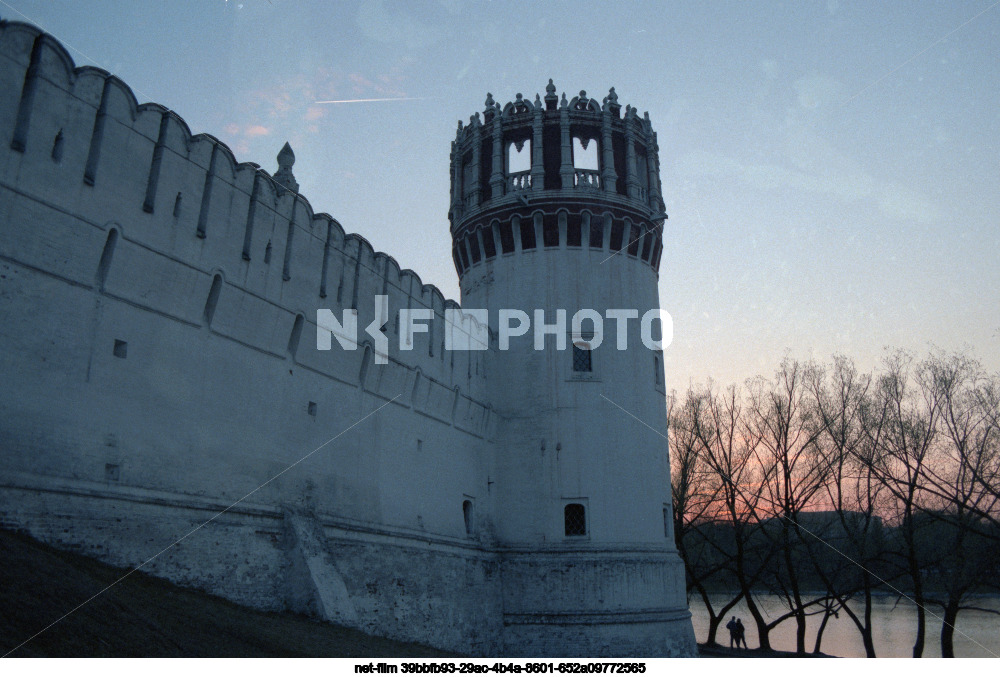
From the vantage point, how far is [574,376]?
24.2 metres

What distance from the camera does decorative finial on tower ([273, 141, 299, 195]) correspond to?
17.9 meters

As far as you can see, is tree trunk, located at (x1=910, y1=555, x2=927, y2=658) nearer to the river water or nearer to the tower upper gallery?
the river water

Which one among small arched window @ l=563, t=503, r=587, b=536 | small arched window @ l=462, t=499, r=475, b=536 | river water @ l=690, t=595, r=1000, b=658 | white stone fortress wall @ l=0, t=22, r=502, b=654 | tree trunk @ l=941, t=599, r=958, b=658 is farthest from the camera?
river water @ l=690, t=595, r=1000, b=658

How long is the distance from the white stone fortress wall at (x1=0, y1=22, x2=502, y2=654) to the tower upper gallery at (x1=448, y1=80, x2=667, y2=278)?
6.49 m

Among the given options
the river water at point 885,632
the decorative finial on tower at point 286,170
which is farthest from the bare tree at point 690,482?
the decorative finial on tower at point 286,170

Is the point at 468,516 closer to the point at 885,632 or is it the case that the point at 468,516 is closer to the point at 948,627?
the point at 948,627

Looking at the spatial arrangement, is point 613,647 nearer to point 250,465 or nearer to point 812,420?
point 250,465

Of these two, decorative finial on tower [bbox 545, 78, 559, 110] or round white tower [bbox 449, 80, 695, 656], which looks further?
decorative finial on tower [bbox 545, 78, 559, 110]

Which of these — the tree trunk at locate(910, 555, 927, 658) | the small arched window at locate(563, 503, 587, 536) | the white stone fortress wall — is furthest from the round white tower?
the tree trunk at locate(910, 555, 927, 658)

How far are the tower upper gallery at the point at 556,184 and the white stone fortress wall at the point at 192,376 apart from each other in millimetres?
6489

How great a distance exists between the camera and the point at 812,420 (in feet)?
106

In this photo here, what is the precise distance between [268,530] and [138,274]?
17.1 ft

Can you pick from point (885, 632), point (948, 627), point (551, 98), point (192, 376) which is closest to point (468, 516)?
point (192, 376)
